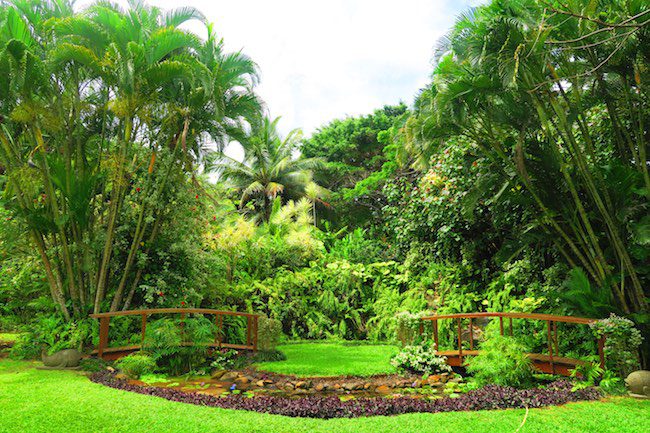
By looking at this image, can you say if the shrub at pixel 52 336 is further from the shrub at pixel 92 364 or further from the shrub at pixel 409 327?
the shrub at pixel 409 327

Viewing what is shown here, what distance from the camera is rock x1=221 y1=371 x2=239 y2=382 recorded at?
277 inches

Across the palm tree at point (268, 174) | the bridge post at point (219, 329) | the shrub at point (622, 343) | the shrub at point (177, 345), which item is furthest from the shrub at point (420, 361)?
the palm tree at point (268, 174)

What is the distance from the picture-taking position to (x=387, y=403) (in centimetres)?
496

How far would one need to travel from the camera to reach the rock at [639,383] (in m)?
5.35

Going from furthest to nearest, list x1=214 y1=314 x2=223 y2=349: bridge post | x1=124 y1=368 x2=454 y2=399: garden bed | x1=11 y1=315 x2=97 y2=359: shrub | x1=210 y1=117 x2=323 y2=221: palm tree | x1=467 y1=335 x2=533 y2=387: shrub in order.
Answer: x1=210 y1=117 x2=323 y2=221: palm tree
x1=214 y1=314 x2=223 y2=349: bridge post
x1=11 y1=315 x2=97 y2=359: shrub
x1=124 y1=368 x2=454 y2=399: garden bed
x1=467 y1=335 x2=533 y2=387: shrub

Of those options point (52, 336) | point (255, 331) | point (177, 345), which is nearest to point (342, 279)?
point (255, 331)

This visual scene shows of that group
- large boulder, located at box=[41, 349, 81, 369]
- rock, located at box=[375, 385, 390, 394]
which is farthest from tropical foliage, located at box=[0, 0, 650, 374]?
rock, located at box=[375, 385, 390, 394]

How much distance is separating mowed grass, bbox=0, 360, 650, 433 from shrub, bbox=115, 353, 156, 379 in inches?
53.0

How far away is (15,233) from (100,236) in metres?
1.68

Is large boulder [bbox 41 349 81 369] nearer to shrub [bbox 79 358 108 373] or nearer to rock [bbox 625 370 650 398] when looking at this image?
shrub [bbox 79 358 108 373]

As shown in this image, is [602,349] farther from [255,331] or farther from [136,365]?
[136,365]

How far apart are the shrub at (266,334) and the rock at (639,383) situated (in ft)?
18.4

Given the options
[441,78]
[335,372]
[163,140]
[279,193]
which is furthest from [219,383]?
[279,193]

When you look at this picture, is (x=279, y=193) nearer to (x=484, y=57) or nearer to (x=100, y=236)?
(x=100, y=236)
